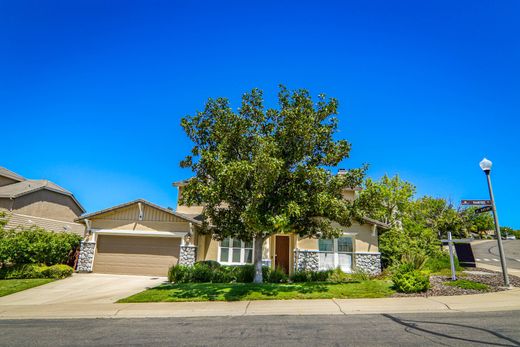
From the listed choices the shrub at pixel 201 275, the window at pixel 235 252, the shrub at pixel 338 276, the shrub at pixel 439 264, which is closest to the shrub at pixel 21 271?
the shrub at pixel 201 275

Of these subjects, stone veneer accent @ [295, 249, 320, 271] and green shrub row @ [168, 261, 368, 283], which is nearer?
→ green shrub row @ [168, 261, 368, 283]

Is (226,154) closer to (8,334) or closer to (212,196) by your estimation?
(212,196)

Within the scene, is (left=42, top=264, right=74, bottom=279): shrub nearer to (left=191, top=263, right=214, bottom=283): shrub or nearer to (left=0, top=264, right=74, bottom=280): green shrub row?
(left=0, top=264, right=74, bottom=280): green shrub row

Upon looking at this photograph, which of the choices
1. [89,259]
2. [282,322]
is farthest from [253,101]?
[89,259]

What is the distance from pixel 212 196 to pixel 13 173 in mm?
27683

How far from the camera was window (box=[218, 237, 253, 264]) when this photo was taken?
18.3 meters

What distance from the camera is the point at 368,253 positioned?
1823 centimetres

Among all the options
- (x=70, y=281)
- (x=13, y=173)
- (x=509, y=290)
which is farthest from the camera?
(x=13, y=173)

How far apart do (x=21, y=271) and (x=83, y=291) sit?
563 cm

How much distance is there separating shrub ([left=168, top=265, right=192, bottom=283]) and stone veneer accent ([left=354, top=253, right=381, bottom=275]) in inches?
388

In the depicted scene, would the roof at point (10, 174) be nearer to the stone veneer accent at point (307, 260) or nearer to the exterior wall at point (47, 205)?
the exterior wall at point (47, 205)

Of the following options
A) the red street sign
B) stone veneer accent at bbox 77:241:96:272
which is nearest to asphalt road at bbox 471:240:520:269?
the red street sign

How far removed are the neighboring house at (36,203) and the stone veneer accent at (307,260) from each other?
2032cm

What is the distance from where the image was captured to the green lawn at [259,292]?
10281 mm
